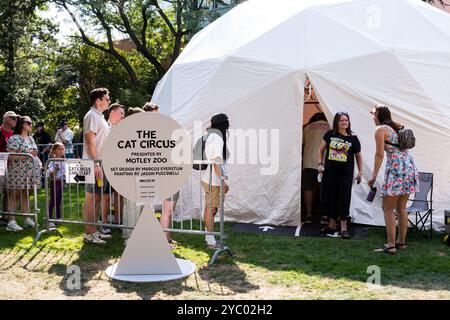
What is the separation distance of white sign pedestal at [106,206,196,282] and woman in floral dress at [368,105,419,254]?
8.58ft

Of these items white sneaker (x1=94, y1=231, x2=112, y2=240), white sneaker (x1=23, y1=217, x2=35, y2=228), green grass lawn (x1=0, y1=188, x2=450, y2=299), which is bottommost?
green grass lawn (x1=0, y1=188, x2=450, y2=299)

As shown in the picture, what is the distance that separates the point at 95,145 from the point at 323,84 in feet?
12.3

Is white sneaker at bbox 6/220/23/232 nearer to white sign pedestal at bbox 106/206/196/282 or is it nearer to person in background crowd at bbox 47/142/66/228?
person in background crowd at bbox 47/142/66/228

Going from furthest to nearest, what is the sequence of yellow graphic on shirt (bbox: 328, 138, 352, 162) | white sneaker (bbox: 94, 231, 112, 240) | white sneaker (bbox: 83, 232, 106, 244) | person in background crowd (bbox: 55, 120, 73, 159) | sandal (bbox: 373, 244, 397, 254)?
person in background crowd (bbox: 55, 120, 73, 159) < yellow graphic on shirt (bbox: 328, 138, 352, 162) < white sneaker (bbox: 94, 231, 112, 240) < white sneaker (bbox: 83, 232, 106, 244) < sandal (bbox: 373, 244, 397, 254)

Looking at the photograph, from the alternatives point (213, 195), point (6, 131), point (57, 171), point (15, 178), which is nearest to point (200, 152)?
point (213, 195)

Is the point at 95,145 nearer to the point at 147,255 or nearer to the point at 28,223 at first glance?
the point at 147,255

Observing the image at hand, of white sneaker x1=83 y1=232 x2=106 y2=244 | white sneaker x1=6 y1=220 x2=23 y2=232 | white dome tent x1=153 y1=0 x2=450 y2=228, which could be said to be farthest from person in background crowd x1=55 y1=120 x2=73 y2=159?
white sneaker x1=83 y1=232 x2=106 y2=244

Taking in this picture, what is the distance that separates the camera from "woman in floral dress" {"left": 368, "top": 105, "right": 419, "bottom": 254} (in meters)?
6.12

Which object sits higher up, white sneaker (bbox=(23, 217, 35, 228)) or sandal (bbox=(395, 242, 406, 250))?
white sneaker (bbox=(23, 217, 35, 228))

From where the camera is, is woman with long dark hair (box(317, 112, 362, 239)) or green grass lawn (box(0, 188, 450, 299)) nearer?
green grass lawn (box(0, 188, 450, 299))

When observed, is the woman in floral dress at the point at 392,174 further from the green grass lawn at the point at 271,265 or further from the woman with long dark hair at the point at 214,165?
the woman with long dark hair at the point at 214,165

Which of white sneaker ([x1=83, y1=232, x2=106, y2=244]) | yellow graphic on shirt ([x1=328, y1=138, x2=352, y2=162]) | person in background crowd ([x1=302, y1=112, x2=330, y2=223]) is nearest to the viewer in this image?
white sneaker ([x1=83, y1=232, x2=106, y2=244])

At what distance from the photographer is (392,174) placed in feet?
20.2

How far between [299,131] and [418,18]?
314cm
